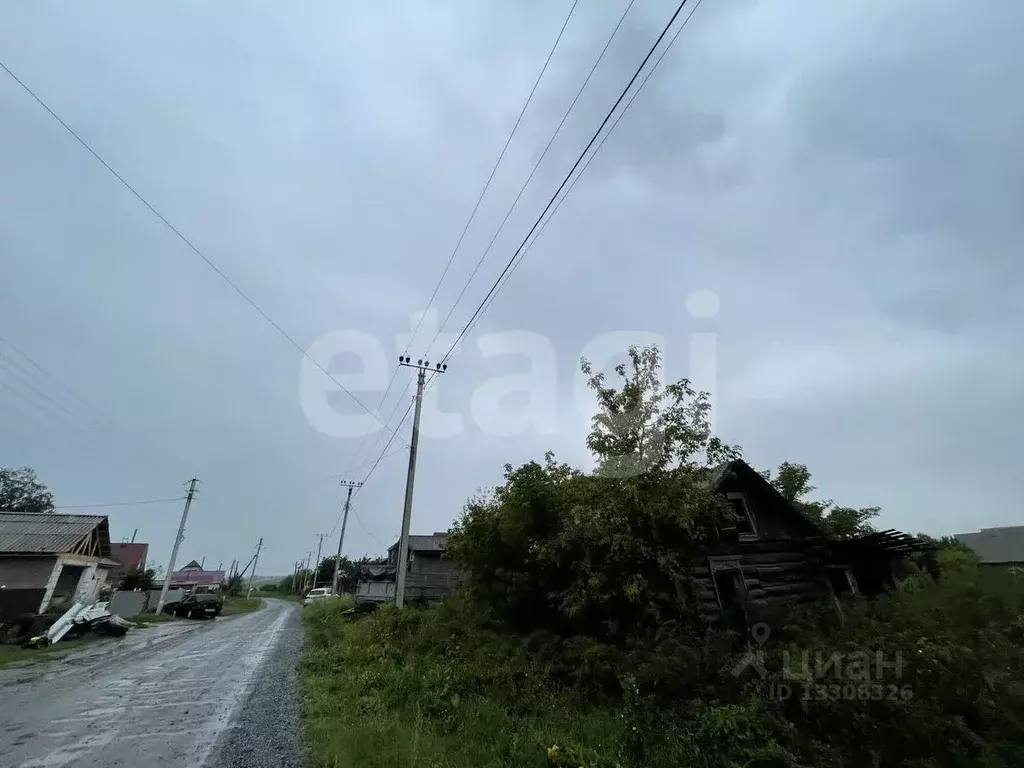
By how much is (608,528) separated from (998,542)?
42801 mm

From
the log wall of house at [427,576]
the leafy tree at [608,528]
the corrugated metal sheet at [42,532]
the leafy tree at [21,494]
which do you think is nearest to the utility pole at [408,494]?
the leafy tree at [608,528]

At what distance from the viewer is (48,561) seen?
24.2 metres

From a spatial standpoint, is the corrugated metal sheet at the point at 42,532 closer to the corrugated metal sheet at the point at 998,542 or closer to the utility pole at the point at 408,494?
the utility pole at the point at 408,494

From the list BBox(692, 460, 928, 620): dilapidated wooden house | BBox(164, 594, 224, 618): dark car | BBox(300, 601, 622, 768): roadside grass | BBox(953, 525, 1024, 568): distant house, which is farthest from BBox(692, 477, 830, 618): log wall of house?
BBox(164, 594, 224, 618): dark car

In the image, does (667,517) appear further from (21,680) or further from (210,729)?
(21,680)

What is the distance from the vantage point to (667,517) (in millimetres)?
10906

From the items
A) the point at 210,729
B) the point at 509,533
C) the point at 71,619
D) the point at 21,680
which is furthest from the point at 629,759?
the point at 71,619

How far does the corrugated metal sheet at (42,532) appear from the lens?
24062 millimetres

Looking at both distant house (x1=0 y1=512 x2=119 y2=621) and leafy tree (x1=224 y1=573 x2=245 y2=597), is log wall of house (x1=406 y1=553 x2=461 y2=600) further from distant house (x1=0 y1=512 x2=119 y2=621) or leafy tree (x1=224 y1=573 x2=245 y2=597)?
leafy tree (x1=224 y1=573 x2=245 y2=597)

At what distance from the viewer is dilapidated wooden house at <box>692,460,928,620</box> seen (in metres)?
13.4

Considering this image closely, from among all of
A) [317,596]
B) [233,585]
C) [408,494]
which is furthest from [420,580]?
[233,585]

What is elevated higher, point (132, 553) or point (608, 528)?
point (132, 553)

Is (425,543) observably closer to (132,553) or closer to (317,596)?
(317,596)

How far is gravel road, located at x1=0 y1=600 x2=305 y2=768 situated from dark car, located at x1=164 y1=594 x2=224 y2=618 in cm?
2062
